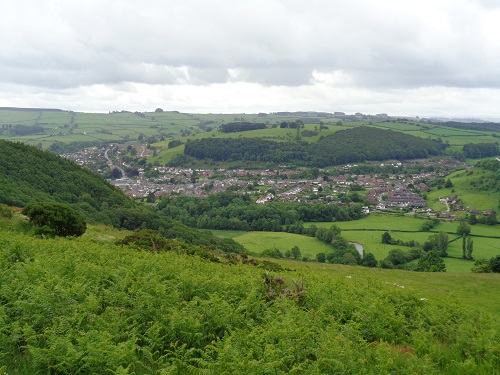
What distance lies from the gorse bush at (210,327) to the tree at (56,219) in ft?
34.7

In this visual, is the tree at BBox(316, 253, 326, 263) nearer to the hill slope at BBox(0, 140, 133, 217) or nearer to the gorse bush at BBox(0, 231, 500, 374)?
the hill slope at BBox(0, 140, 133, 217)

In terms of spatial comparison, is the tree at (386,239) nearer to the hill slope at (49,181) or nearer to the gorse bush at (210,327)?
the hill slope at (49,181)

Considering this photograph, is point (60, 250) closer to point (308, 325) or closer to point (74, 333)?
point (74, 333)

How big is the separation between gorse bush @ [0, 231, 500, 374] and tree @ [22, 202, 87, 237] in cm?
1059

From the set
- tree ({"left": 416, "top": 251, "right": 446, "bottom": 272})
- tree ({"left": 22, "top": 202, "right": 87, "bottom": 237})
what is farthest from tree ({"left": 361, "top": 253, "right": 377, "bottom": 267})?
tree ({"left": 22, "top": 202, "right": 87, "bottom": 237})

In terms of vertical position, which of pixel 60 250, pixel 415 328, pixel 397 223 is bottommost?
pixel 397 223

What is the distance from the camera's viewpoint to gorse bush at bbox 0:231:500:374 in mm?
7977

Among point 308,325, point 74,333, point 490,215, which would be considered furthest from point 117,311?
point 490,215

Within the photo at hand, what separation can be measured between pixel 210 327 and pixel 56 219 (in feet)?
63.2

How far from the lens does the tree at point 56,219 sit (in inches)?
1019

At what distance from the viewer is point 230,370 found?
26.1 ft

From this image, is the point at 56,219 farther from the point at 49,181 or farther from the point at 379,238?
the point at 379,238

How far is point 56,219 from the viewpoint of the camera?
25703 mm

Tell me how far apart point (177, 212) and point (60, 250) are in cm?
9328
